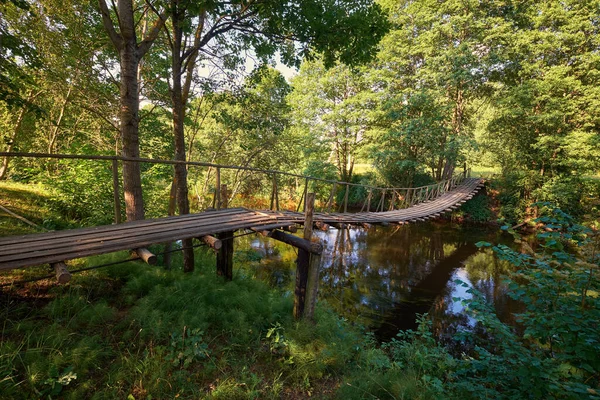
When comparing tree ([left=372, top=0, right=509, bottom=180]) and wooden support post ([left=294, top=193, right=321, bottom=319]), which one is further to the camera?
tree ([left=372, top=0, right=509, bottom=180])

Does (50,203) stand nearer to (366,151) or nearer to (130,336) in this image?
(130,336)

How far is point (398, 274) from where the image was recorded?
938cm

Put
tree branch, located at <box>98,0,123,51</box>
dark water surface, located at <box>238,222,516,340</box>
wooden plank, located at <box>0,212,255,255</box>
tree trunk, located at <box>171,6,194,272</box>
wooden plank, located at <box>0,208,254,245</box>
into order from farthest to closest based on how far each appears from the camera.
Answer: dark water surface, located at <box>238,222,516,340</box>, tree trunk, located at <box>171,6,194,272</box>, tree branch, located at <box>98,0,123,51</box>, wooden plank, located at <box>0,208,254,245</box>, wooden plank, located at <box>0,212,255,255</box>

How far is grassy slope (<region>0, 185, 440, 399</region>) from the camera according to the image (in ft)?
8.02

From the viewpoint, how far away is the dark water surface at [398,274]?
6.75 meters

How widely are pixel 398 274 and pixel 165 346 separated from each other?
8.36 meters

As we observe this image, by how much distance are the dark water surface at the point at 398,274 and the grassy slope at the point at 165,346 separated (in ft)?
8.22

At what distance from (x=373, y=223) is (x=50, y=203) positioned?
7.83m

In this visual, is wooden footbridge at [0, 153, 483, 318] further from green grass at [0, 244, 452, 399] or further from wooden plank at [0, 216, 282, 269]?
green grass at [0, 244, 452, 399]

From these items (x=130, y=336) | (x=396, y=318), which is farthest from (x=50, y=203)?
(x=396, y=318)

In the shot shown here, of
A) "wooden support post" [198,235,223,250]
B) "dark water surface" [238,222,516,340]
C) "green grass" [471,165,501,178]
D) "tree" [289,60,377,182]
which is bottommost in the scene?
"dark water surface" [238,222,516,340]

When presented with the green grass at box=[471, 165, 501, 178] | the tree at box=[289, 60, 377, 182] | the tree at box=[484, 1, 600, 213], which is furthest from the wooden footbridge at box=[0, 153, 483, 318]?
the green grass at box=[471, 165, 501, 178]

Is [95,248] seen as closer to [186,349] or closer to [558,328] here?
[186,349]

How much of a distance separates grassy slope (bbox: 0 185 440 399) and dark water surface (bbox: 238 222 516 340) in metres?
2.50
